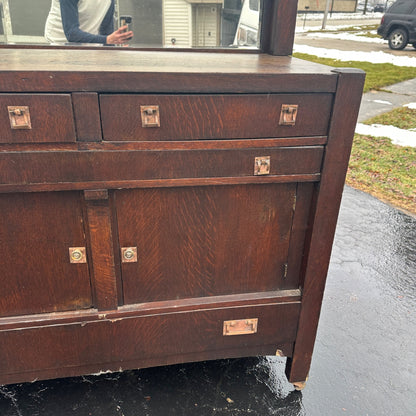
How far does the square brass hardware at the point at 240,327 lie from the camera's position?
61.4 inches

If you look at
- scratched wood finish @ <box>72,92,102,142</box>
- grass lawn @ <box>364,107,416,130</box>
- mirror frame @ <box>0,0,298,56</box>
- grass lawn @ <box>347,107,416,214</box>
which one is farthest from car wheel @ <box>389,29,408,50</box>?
scratched wood finish @ <box>72,92,102,142</box>

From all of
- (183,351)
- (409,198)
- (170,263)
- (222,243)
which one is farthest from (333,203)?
(409,198)

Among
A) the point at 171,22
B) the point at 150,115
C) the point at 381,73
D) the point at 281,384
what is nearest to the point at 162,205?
the point at 150,115

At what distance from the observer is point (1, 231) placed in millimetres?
1311

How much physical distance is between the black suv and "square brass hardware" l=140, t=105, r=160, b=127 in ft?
43.5

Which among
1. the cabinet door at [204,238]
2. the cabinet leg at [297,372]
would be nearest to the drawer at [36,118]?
the cabinet door at [204,238]

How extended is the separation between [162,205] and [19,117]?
1.62 feet

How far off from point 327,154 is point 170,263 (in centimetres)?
65

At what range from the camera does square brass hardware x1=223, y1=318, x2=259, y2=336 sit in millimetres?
1560

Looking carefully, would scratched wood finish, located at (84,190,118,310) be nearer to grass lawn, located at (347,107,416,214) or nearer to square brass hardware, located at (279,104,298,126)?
square brass hardware, located at (279,104,298,126)

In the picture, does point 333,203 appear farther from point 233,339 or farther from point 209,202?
point 233,339

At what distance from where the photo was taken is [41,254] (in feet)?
4.48

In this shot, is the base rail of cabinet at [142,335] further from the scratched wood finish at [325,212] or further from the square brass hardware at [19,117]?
the square brass hardware at [19,117]

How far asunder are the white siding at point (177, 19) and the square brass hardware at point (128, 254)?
3.15ft
